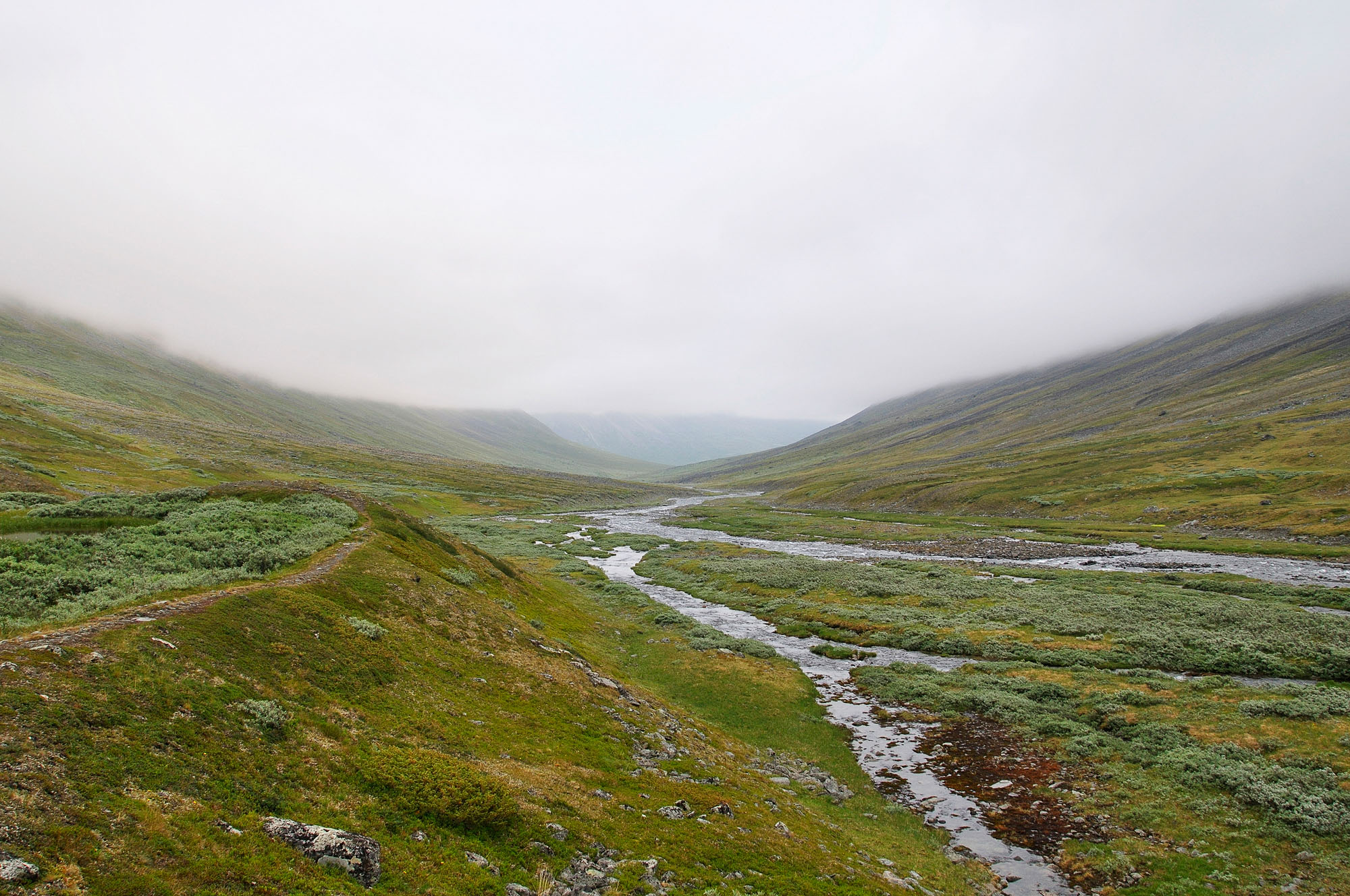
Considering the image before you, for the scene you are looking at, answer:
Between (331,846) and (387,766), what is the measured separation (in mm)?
4034

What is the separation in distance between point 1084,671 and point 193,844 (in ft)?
157

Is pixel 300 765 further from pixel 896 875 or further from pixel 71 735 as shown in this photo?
pixel 896 875

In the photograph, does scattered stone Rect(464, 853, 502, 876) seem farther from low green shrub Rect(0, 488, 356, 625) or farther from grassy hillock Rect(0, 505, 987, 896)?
low green shrub Rect(0, 488, 356, 625)

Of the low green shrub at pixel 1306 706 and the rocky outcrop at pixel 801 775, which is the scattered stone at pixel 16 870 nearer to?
the rocky outcrop at pixel 801 775

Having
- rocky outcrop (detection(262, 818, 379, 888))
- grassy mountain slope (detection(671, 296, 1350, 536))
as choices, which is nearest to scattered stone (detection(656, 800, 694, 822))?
rocky outcrop (detection(262, 818, 379, 888))

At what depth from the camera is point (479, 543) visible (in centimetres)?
9819

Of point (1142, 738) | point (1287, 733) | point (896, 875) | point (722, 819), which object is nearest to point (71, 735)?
point (722, 819)

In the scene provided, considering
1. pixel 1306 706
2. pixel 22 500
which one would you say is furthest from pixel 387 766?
pixel 1306 706

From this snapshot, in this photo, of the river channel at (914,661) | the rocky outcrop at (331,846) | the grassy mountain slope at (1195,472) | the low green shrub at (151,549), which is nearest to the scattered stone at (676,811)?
the rocky outcrop at (331,846)

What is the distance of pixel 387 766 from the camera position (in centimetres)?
1547

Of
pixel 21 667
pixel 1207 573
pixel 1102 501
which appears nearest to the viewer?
pixel 21 667

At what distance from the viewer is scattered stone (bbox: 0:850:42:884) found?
7754 millimetres

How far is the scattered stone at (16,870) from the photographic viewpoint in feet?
25.4

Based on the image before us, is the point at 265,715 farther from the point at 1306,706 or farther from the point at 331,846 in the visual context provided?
the point at 1306,706
